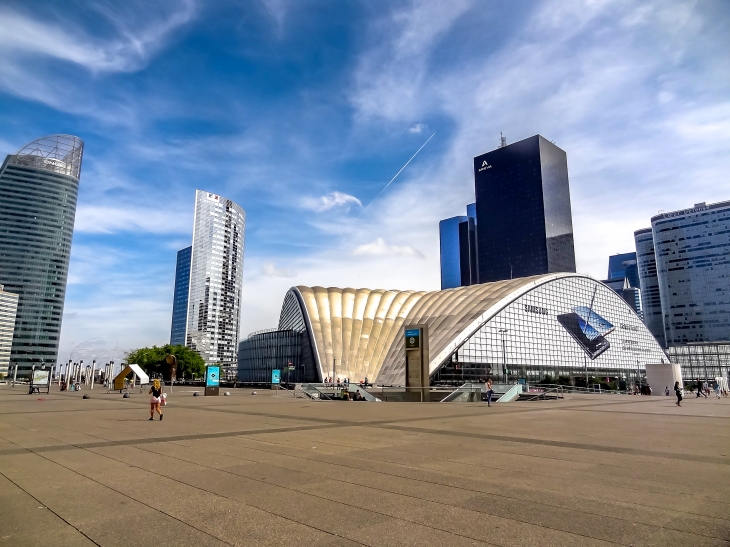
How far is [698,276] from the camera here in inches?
7466

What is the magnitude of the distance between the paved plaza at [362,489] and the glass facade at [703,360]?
112410 millimetres

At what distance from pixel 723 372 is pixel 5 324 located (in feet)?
777

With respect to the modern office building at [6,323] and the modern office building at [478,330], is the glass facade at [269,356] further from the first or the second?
the modern office building at [6,323]

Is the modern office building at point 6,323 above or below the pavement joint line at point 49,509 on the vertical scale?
above

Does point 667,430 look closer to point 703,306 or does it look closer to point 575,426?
point 575,426

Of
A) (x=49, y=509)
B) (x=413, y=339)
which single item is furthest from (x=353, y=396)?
(x=49, y=509)

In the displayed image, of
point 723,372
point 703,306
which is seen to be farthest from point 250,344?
point 703,306

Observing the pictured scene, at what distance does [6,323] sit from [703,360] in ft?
770

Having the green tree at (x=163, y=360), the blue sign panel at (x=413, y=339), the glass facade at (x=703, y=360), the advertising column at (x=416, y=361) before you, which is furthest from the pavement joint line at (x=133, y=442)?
the glass facade at (x=703, y=360)

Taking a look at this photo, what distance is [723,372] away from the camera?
103125 millimetres

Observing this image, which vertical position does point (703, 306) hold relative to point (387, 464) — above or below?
above

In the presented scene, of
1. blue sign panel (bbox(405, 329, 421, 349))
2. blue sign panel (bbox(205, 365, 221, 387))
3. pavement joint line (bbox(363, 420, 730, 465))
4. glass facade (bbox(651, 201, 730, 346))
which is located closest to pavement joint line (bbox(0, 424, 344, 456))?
pavement joint line (bbox(363, 420, 730, 465))

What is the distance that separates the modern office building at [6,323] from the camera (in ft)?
606

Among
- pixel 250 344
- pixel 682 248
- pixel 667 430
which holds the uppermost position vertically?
pixel 682 248
